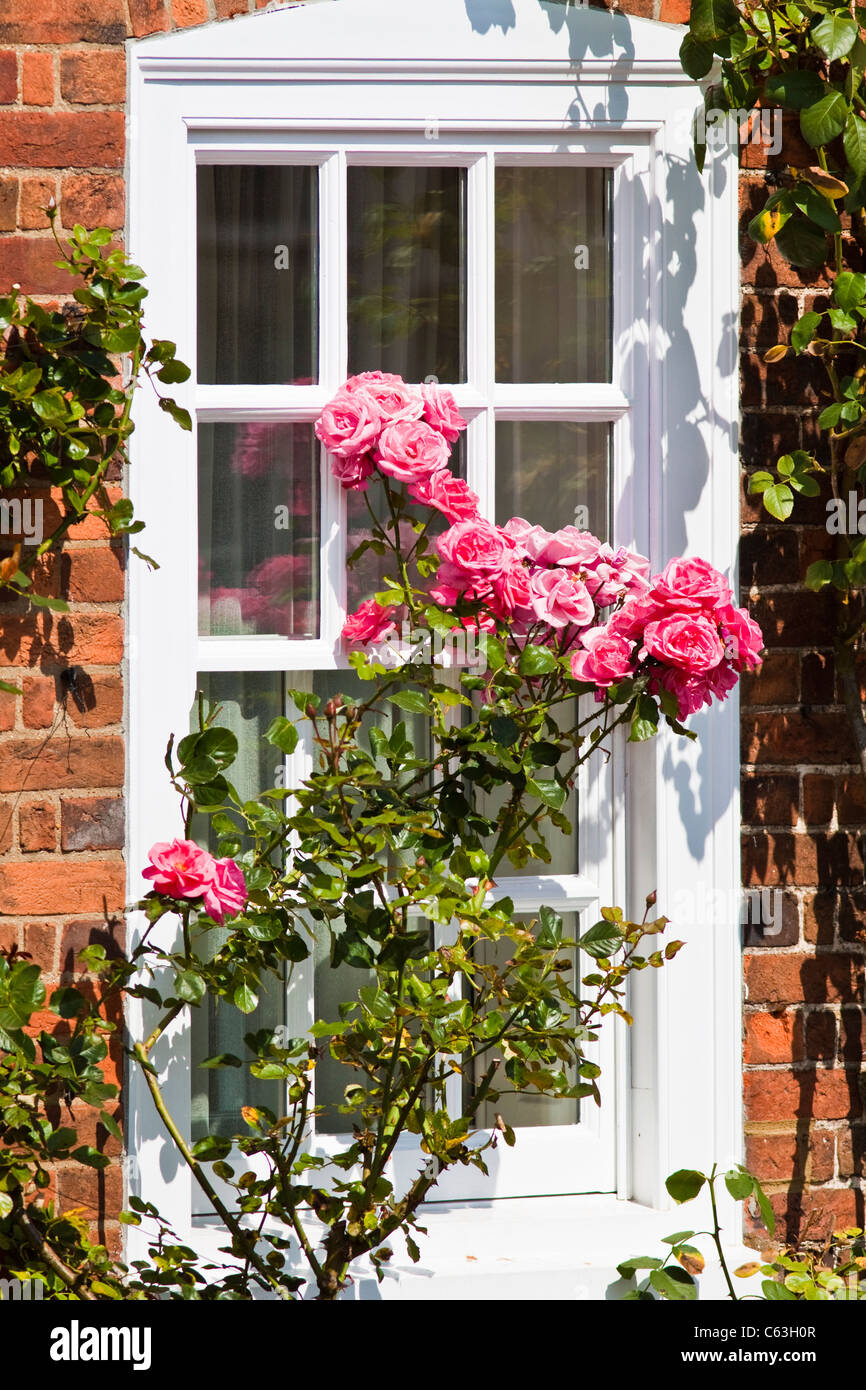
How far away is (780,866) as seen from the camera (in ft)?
8.21

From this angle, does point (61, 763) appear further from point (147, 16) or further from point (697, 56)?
point (697, 56)

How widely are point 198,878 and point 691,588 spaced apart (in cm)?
88

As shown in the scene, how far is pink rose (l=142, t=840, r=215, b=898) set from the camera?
6.72 ft

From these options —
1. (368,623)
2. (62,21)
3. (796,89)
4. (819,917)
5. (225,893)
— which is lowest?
(819,917)

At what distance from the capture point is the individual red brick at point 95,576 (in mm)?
2297

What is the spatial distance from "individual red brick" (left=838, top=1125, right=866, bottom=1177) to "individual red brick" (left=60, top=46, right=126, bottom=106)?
230 cm

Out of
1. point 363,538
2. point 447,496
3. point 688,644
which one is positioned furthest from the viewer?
point 363,538

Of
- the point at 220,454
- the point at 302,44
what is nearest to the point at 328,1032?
the point at 220,454

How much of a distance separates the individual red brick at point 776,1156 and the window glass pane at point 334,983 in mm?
754

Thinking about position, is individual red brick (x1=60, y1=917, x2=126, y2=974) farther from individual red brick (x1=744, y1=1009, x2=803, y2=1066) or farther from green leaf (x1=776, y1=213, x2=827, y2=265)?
green leaf (x1=776, y1=213, x2=827, y2=265)

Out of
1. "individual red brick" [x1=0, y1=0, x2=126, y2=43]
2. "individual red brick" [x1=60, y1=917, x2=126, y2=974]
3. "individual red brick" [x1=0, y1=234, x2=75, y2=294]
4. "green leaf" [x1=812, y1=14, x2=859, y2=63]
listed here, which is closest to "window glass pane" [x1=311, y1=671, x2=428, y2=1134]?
"individual red brick" [x1=60, y1=917, x2=126, y2=974]

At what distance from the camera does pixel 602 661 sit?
2.03 meters

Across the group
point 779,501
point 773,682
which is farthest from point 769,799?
point 779,501

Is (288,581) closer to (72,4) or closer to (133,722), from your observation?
(133,722)
